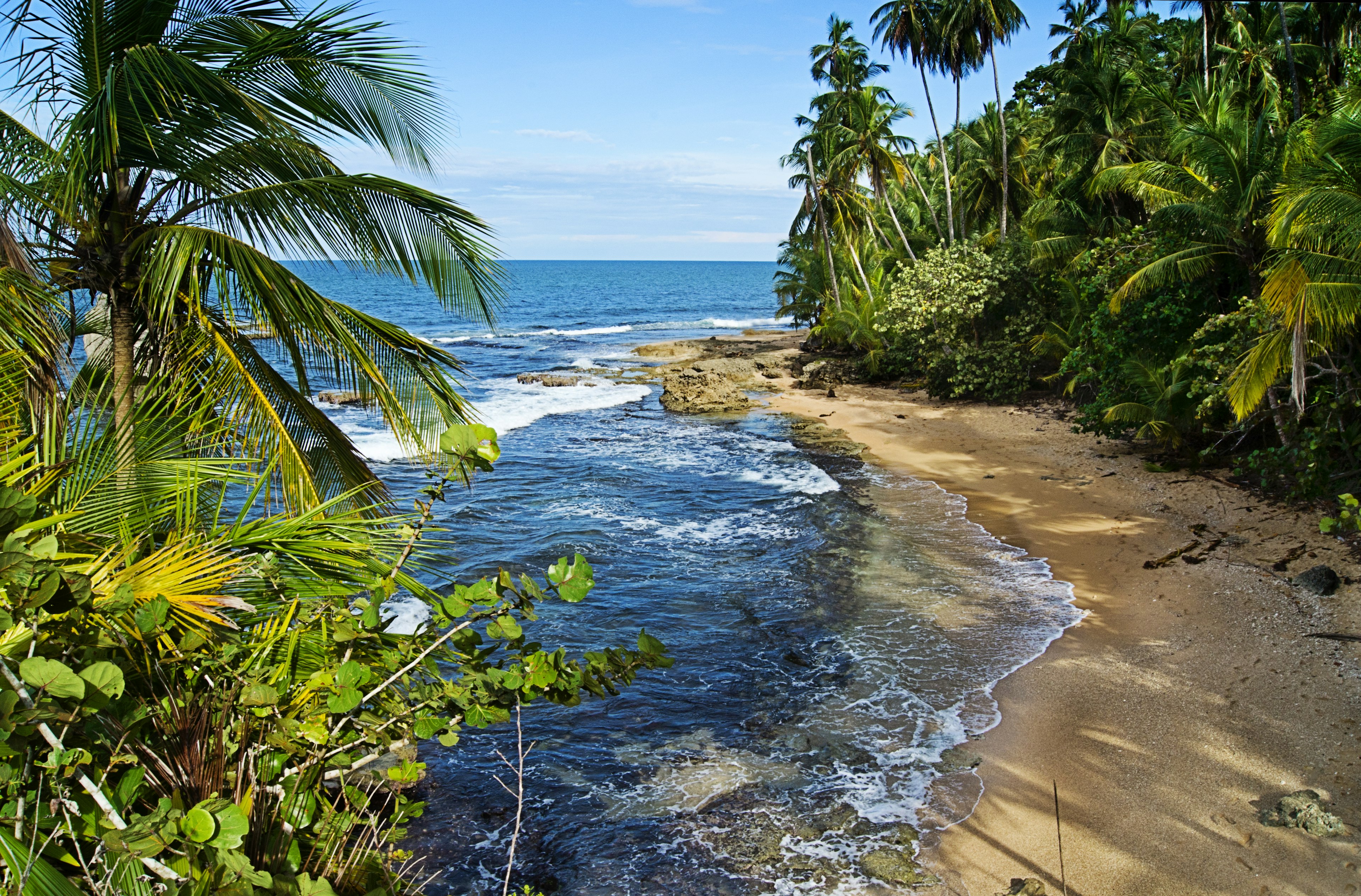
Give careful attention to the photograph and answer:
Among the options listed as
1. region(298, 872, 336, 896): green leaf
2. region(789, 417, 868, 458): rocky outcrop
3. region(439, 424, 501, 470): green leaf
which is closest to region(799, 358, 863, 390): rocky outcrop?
region(789, 417, 868, 458): rocky outcrop

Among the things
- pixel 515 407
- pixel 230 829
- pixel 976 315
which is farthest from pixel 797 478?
pixel 230 829

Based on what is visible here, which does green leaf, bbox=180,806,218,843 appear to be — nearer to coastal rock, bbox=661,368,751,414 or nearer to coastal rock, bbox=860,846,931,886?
coastal rock, bbox=860,846,931,886

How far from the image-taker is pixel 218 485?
4.06 metres

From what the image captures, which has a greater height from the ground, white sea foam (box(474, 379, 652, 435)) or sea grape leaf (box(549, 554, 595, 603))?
sea grape leaf (box(549, 554, 595, 603))

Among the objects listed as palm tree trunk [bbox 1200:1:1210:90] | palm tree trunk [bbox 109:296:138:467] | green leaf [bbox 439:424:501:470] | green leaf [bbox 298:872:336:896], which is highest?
palm tree trunk [bbox 1200:1:1210:90]

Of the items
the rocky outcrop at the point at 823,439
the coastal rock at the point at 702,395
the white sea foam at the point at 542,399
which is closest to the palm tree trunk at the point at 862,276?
the coastal rock at the point at 702,395

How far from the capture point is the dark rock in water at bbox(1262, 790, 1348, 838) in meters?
6.19

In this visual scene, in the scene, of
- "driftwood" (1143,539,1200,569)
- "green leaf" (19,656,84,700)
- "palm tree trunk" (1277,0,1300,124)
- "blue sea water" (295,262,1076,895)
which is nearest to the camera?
"green leaf" (19,656,84,700)

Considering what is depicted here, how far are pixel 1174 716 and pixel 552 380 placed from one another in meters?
29.2

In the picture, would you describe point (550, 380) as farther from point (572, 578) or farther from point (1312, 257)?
point (572, 578)

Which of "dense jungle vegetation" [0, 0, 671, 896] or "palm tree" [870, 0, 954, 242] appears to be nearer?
"dense jungle vegetation" [0, 0, 671, 896]

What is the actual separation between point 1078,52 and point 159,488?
25.5 metres

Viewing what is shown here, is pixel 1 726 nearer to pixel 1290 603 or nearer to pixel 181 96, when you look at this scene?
pixel 181 96

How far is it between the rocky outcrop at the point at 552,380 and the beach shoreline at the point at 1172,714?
22.2m
